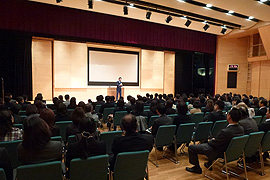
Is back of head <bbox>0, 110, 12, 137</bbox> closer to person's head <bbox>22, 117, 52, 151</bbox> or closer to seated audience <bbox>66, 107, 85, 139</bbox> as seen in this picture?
seated audience <bbox>66, 107, 85, 139</bbox>

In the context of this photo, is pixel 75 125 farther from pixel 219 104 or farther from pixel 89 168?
pixel 219 104

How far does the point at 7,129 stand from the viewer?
2.63m

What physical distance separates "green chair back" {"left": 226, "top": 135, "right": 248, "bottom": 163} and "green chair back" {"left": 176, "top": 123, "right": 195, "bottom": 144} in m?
0.94

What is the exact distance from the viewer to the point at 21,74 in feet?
35.3

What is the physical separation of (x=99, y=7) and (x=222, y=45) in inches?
392

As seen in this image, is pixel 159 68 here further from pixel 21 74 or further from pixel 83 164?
pixel 83 164

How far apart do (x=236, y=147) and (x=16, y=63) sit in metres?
11.3

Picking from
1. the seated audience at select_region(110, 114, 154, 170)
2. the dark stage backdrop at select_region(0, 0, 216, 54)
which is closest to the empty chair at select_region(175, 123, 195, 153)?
the seated audience at select_region(110, 114, 154, 170)

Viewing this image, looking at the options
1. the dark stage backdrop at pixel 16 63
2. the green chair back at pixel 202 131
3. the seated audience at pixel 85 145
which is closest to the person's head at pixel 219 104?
the green chair back at pixel 202 131

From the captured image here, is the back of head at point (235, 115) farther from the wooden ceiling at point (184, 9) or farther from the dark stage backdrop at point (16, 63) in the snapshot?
the dark stage backdrop at point (16, 63)

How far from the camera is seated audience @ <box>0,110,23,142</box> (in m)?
2.59

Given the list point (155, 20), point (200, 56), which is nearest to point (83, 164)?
point (155, 20)

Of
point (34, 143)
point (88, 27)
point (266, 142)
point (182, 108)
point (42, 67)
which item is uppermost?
point (88, 27)

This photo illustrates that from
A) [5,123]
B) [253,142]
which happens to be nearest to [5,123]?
[5,123]
